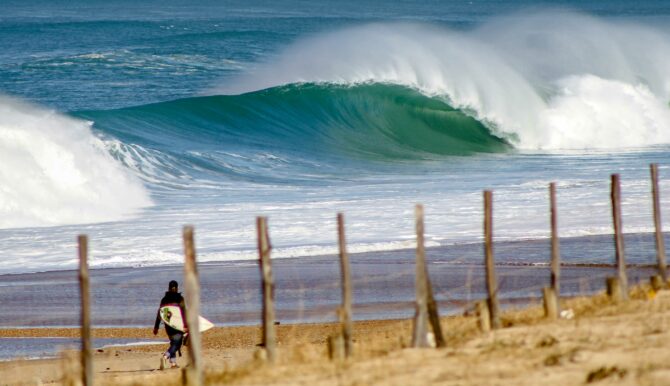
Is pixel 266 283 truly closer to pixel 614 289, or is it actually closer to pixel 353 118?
pixel 614 289

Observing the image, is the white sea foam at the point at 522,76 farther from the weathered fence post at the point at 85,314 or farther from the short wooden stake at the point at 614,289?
the weathered fence post at the point at 85,314

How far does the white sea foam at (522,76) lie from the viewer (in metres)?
35.4

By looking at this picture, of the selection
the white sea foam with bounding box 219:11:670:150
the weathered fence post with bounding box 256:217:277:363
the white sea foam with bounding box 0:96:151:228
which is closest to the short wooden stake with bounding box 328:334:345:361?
the weathered fence post with bounding box 256:217:277:363

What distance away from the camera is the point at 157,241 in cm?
1778

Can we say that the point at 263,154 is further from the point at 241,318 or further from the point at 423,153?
the point at 241,318

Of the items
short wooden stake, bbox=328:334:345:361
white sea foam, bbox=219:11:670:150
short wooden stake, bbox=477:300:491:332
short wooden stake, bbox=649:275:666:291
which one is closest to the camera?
short wooden stake, bbox=328:334:345:361

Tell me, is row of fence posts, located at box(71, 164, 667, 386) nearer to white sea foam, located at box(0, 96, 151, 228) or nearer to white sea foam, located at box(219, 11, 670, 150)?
white sea foam, located at box(0, 96, 151, 228)

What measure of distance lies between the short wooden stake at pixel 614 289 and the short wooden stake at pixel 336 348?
3008 millimetres

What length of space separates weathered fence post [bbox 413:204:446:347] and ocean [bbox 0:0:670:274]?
21.6ft

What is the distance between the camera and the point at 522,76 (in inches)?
1569

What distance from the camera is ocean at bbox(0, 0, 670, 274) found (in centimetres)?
1861

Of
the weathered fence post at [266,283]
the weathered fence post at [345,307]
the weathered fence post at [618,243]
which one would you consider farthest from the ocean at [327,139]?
the weathered fence post at [266,283]

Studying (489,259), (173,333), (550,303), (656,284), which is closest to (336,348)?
(489,259)

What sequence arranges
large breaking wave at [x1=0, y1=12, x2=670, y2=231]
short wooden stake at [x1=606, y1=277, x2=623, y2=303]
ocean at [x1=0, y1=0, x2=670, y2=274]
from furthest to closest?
large breaking wave at [x1=0, y1=12, x2=670, y2=231] < ocean at [x1=0, y1=0, x2=670, y2=274] < short wooden stake at [x1=606, y1=277, x2=623, y2=303]
